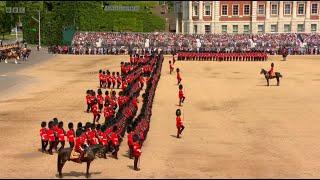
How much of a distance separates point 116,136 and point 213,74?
28822 mm

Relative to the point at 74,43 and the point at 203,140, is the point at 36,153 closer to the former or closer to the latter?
the point at 203,140

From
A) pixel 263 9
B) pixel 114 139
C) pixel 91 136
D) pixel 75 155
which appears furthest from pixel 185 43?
pixel 75 155

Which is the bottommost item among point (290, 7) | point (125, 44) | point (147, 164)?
point (147, 164)

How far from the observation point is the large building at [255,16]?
8950 cm

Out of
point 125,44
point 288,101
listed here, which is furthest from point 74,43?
point 288,101

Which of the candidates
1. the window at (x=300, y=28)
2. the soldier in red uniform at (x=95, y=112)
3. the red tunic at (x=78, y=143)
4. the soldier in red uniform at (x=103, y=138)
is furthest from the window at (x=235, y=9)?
the red tunic at (x=78, y=143)

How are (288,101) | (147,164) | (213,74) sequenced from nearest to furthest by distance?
(147,164)
(288,101)
(213,74)

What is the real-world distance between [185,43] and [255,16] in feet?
72.3

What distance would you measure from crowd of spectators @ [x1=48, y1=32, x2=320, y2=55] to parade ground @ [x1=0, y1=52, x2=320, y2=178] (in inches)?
980

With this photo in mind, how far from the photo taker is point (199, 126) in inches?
957

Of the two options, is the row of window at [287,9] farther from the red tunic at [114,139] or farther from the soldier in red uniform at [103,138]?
the soldier in red uniform at [103,138]

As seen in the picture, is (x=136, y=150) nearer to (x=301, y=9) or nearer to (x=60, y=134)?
(x=60, y=134)

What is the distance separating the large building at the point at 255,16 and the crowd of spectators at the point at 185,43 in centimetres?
1318

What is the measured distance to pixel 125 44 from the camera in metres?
73.5
